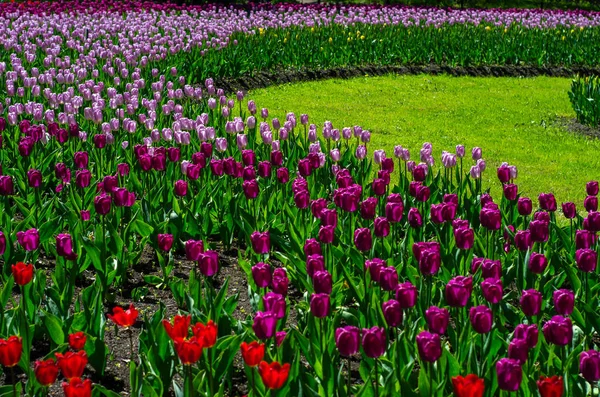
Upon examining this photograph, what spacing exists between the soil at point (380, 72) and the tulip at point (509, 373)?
10.6m

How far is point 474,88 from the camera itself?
14734 millimetres

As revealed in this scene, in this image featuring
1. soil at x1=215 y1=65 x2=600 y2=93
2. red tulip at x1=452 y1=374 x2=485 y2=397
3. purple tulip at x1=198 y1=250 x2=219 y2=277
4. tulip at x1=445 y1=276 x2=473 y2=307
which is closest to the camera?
red tulip at x1=452 y1=374 x2=485 y2=397

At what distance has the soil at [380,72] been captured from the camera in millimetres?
13742

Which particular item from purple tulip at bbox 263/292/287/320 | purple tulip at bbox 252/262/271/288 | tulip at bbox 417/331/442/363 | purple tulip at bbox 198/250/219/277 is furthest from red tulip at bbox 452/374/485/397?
purple tulip at bbox 198/250/219/277

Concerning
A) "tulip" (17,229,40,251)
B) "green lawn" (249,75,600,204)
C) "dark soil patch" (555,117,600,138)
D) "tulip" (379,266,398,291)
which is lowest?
"green lawn" (249,75,600,204)

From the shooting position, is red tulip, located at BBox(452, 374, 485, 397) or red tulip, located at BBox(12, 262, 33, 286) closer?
red tulip, located at BBox(452, 374, 485, 397)

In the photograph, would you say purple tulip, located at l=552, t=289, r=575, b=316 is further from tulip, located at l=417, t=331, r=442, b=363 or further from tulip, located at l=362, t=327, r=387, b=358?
tulip, located at l=362, t=327, r=387, b=358

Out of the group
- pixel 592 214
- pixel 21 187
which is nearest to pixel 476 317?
pixel 592 214

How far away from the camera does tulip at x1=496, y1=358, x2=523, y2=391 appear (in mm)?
2779

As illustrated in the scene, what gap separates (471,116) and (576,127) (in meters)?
1.53

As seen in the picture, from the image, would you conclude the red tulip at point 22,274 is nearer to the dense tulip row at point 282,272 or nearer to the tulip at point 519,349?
the dense tulip row at point 282,272

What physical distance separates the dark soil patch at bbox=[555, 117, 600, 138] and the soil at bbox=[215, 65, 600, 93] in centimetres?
434

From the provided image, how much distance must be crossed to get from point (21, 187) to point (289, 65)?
8.94 metres

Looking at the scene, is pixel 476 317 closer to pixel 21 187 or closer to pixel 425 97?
pixel 21 187
